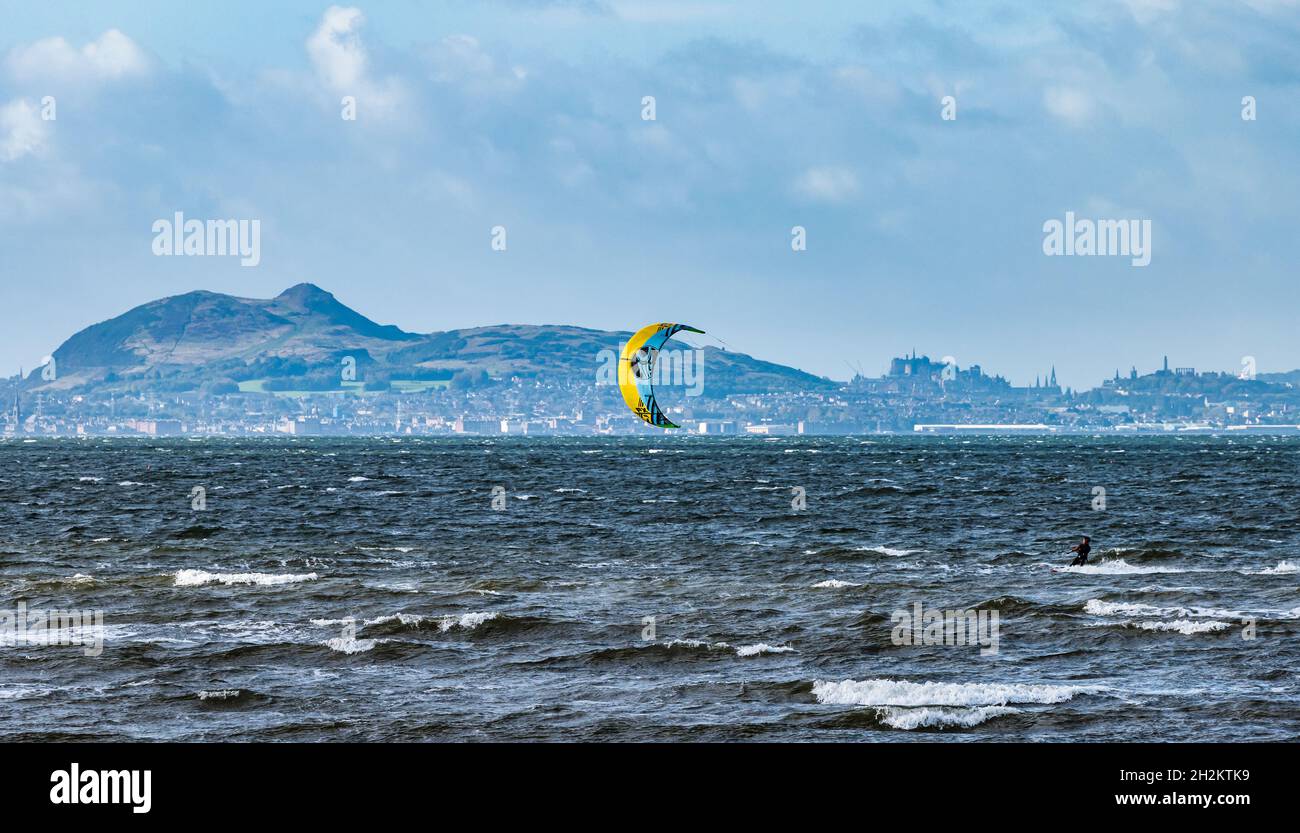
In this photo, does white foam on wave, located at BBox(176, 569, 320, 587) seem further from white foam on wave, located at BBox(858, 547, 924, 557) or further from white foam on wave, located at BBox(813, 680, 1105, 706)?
white foam on wave, located at BBox(813, 680, 1105, 706)

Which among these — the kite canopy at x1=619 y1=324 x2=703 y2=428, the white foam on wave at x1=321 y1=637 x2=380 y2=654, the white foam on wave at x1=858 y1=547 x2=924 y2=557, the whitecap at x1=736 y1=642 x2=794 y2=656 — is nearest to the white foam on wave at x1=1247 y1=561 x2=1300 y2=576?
the white foam on wave at x1=858 y1=547 x2=924 y2=557

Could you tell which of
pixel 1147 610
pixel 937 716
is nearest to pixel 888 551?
pixel 1147 610

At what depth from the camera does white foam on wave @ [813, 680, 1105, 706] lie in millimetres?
21250

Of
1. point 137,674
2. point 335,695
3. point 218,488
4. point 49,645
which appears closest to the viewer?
point 335,695

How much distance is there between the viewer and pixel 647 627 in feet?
94.8

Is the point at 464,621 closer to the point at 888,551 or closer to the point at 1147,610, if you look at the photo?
the point at 1147,610

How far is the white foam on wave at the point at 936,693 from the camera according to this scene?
2125cm

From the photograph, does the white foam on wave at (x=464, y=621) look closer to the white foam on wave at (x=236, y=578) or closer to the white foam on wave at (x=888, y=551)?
the white foam on wave at (x=236, y=578)

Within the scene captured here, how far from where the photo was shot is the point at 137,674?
23891 mm

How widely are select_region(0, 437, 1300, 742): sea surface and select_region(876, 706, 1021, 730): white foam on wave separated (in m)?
0.07
